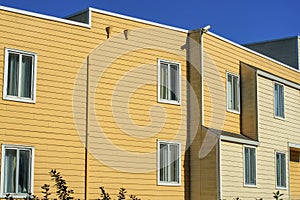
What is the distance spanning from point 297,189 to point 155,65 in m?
11.7

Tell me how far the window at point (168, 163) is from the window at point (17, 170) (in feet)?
17.7

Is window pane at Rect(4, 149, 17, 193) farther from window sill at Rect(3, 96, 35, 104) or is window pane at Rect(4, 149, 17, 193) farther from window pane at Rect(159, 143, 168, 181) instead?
window pane at Rect(159, 143, 168, 181)

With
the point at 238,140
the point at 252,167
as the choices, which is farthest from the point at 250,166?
the point at 238,140

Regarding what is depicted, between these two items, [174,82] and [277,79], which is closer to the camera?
[174,82]

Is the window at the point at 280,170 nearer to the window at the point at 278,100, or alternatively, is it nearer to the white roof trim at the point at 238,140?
the window at the point at 278,100

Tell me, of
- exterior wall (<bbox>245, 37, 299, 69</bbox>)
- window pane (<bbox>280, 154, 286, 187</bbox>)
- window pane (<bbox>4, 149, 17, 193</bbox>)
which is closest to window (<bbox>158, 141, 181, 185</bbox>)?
window pane (<bbox>4, 149, 17, 193</bbox>)

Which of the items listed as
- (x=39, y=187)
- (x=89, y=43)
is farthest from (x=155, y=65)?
(x=39, y=187)

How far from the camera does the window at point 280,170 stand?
2786cm

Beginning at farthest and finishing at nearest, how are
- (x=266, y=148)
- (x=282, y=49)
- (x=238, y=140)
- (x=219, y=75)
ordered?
1. (x=282, y=49)
2. (x=266, y=148)
3. (x=219, y=75)
4. (x=238, y=140)

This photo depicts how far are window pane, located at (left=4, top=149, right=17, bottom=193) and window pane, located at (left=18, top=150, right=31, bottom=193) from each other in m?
0.20

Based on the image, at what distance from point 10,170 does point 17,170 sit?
0.22 metres

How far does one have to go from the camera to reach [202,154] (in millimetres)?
23281

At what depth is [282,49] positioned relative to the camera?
1375 inches

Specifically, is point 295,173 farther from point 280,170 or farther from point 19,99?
point 19,99
